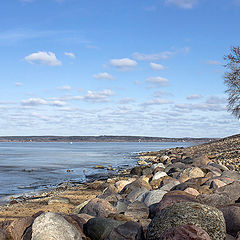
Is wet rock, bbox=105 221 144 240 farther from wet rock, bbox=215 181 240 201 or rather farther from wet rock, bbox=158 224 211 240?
wet rock, bbox=215 181 240 201

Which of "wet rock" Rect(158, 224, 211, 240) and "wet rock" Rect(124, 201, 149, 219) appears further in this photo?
"wet rock" Rect(124, 201, 149, 219)

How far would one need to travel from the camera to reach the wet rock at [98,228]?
19.3 ft

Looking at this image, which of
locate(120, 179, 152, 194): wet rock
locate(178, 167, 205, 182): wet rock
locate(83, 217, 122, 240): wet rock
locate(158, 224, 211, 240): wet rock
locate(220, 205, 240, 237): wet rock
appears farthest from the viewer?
locate(178, 167, 205, 182): wet rock

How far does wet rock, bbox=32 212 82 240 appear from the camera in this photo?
17.7 feet

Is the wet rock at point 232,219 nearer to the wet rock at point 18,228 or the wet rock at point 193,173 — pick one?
the wet rock at point 18,228

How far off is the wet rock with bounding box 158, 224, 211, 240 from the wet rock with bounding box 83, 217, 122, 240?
1.71m

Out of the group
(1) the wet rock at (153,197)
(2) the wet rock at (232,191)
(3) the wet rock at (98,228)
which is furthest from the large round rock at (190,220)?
(1) the wet rock at (153,197)

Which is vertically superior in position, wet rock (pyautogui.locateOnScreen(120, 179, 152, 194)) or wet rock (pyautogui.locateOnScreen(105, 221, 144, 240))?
wet rock (pyautogui.locateOnScreen(105, 221, 144, 240))

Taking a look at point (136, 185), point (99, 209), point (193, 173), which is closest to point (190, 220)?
point (99, 209)

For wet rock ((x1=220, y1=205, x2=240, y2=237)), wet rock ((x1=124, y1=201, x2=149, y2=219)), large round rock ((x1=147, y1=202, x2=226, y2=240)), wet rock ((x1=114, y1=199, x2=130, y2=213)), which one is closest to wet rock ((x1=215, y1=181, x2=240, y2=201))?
wet rock ((x1=220, y1=205, x2=240, y2=237))

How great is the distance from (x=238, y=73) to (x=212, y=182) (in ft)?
59.6

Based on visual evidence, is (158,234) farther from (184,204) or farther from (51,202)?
(51,202)

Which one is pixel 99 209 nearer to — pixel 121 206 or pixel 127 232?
pixel 121 206

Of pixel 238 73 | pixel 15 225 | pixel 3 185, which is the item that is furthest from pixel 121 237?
pixel 238 73
